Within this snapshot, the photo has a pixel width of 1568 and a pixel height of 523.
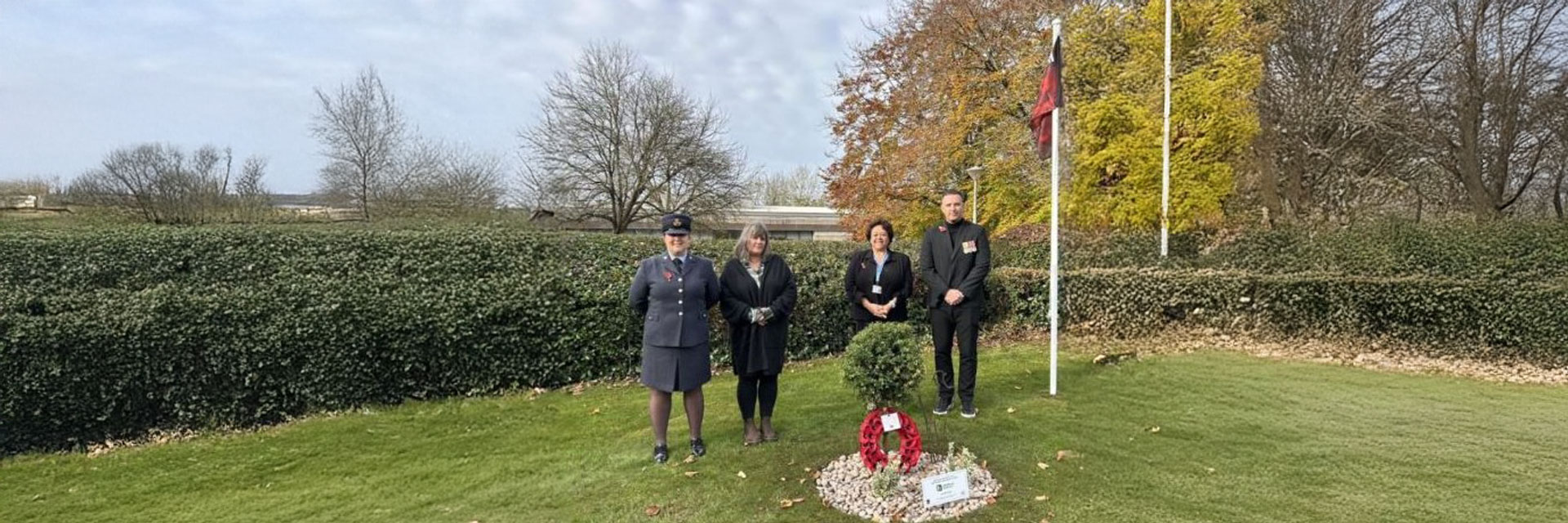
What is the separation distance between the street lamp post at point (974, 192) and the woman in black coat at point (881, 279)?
10.9 m

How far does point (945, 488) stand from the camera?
3.43m

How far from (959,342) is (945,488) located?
171cm

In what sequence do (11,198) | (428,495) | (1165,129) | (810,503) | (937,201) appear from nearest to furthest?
(810,503) → (428,495) → (1165,129) → (11,198) → (937,201)

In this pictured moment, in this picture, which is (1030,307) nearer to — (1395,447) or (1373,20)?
(1395,447)

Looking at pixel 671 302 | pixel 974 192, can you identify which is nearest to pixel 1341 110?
pixel 974 192

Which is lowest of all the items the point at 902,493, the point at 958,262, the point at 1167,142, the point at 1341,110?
the point at 902,493

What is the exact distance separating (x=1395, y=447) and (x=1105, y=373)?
2359 millimetres

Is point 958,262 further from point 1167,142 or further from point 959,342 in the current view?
point 1167,142

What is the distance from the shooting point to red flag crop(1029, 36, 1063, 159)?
536 centimetres

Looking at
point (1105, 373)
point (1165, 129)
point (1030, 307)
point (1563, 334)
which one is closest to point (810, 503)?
point (1105, 373)

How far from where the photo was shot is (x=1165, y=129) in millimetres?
12750

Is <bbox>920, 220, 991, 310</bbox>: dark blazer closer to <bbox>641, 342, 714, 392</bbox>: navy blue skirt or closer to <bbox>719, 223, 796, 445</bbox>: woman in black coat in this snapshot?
<bbox>719, 223, 796, 445</bbox>: woman in black coat

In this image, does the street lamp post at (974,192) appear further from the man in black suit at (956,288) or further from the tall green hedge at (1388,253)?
the man in black suit at (956,288)

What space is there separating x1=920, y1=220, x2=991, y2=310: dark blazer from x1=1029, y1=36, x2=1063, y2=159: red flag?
100 cm
